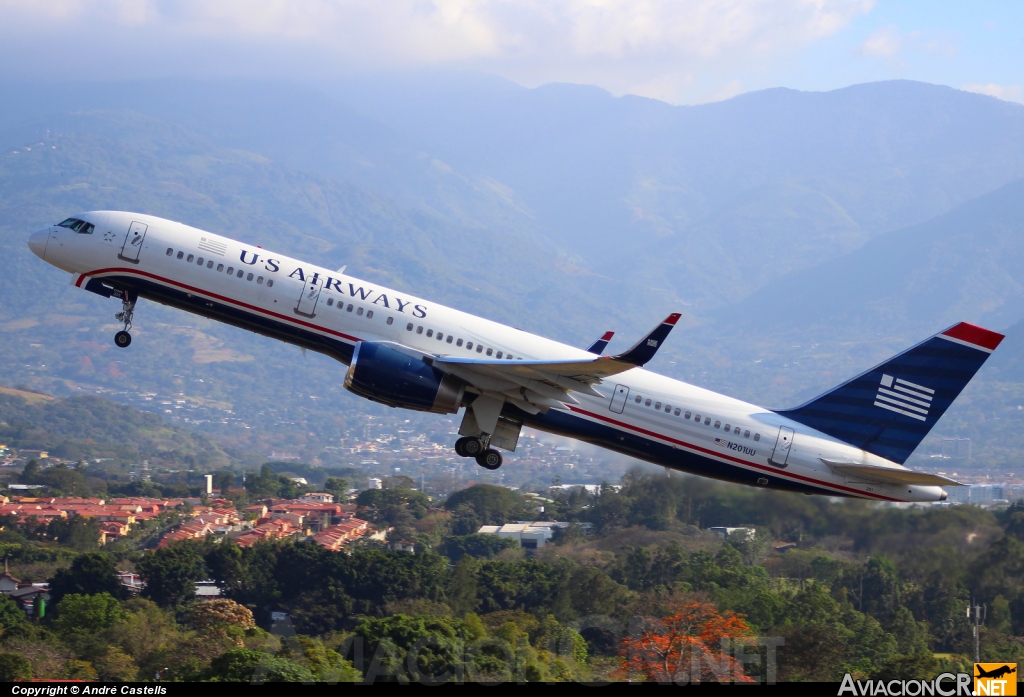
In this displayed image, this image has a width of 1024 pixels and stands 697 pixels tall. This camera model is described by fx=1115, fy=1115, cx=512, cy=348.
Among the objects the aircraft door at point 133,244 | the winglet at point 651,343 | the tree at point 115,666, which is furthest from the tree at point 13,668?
the winglet at point 651,343

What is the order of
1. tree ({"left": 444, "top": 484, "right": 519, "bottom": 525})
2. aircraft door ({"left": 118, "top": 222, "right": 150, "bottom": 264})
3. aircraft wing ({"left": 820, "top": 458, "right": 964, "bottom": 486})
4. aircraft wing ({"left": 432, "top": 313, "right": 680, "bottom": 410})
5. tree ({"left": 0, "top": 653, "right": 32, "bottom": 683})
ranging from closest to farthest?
aircraft wing ({"left": 432, "top": 313, "right": 680, "bottom": 410}) < aircraft wing ({"left": 820, "top": 458, "right": 964, "bottom": 486}) < aircraft door ({"left": 118, "top": 222, "right": 150, "bottom": 264}) < tree ({"left": 0, "top": 653, "right": 32, "bottom": 683}) < tree ({"left": 444, "top": 484, "right": 519, "bottom": 525})

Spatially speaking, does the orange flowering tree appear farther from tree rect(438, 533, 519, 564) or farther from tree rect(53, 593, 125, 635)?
tree rect(438, 533, 519, 564)

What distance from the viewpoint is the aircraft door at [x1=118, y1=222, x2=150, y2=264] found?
123 ft

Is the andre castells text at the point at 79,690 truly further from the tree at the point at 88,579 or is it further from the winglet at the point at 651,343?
the tree at the point at 88,579

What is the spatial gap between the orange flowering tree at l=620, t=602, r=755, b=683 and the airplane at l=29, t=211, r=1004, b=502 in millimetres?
7656

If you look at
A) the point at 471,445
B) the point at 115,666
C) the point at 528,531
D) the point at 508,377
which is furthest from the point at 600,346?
the point at 528,531

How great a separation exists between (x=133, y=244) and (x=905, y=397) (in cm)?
2713

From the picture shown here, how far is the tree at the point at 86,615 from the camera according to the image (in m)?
50.9

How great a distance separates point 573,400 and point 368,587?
83.6ft

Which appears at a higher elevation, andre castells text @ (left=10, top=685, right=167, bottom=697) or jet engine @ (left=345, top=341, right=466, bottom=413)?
jet engine @ (left=345, top=341, right=466, bottom=413)

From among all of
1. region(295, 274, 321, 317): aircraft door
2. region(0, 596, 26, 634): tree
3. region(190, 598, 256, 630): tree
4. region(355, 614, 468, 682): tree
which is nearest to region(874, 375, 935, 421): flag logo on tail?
region(355, 614, 468, 682): tree

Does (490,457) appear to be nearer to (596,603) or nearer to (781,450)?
(781,450)

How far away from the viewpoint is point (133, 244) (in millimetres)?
37656

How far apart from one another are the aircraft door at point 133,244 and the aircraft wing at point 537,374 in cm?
1085
